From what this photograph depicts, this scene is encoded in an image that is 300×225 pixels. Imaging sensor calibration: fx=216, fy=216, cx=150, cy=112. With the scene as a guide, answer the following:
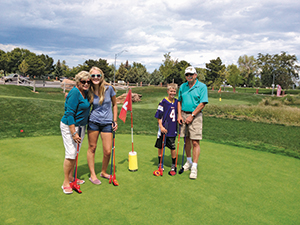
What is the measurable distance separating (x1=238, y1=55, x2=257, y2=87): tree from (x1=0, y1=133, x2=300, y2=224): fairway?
79190 millimetres

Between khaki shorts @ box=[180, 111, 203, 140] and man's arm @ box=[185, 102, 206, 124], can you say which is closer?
man's arm @ box=[185, 102, 206, 124]

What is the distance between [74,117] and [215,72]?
210 feet

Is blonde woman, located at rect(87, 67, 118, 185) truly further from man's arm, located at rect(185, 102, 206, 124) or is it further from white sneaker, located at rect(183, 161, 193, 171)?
white sneaker, located at rect(183, 161, 193, 171)

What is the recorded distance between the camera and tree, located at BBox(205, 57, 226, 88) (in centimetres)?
6244

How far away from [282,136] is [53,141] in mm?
8572

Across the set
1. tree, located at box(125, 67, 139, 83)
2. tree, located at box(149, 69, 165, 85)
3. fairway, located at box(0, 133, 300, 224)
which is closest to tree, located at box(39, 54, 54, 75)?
tree, located at box(125, 67, 139, 83)

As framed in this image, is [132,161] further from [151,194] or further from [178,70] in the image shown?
[178,70]

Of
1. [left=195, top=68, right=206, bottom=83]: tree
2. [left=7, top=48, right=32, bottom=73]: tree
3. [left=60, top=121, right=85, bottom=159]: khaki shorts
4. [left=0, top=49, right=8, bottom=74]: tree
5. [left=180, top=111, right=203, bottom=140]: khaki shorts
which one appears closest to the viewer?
[left=60, top=121, right=85, bottom=159]: khaki shorts

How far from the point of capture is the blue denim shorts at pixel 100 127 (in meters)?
3.68

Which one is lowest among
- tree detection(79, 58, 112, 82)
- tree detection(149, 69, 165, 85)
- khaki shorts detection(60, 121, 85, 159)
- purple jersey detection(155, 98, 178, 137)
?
khaki shorts detection(60, 121, 85, 159)

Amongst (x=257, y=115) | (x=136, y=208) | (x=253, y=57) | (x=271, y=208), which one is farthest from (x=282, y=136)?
(x=253, y=57)

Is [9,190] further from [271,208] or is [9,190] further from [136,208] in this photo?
[271,208]

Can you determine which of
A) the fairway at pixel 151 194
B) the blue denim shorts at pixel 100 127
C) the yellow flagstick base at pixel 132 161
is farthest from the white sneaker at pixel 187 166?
the blue denim shorts at pixel 100 127

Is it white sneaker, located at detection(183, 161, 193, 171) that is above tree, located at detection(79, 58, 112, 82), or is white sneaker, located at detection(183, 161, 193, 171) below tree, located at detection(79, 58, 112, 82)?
below
